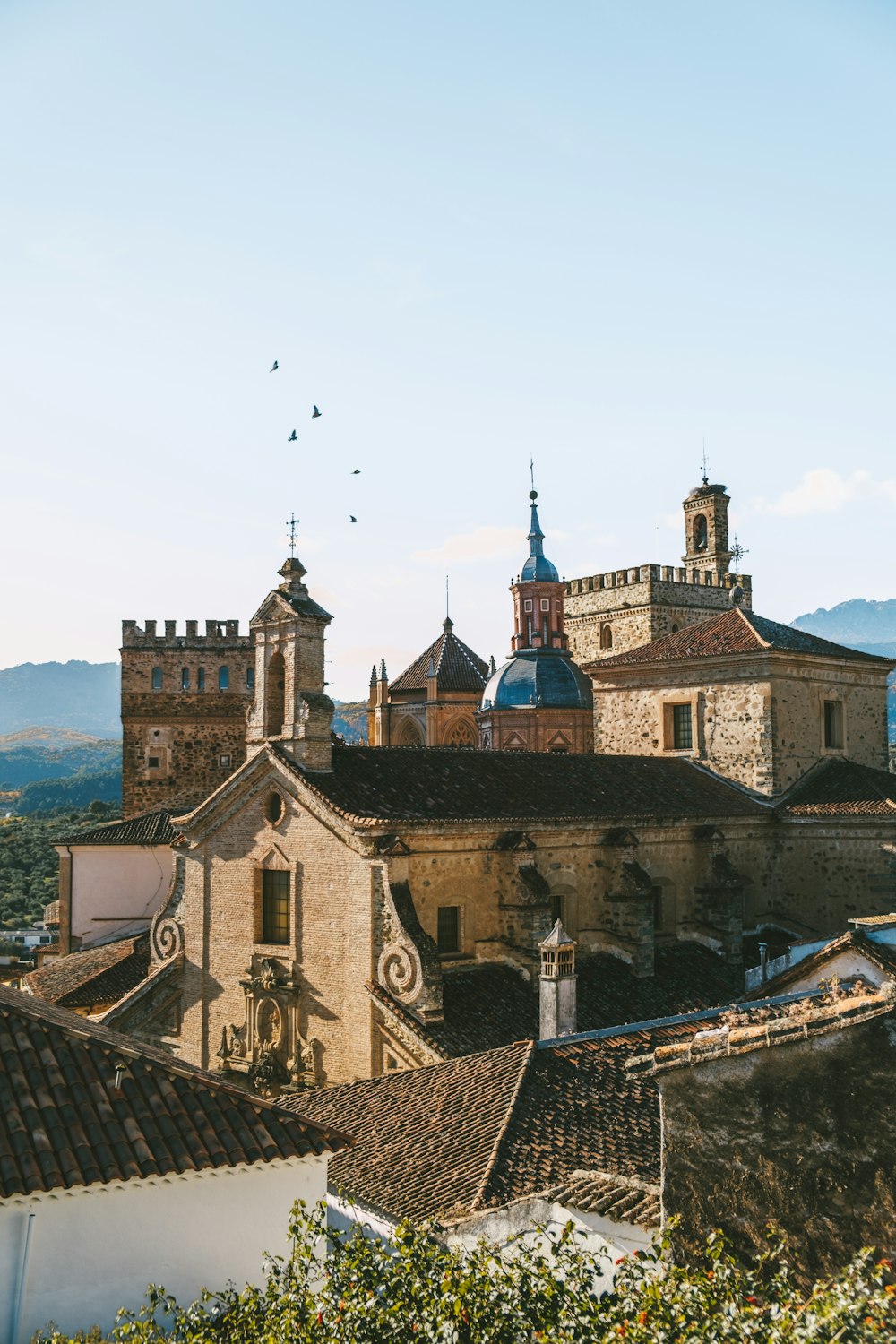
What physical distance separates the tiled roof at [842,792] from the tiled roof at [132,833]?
19.9 meters

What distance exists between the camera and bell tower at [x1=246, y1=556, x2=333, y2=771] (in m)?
26.7

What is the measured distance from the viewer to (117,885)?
41.6 meters

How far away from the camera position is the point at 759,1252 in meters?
10.3

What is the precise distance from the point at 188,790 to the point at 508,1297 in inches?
1849

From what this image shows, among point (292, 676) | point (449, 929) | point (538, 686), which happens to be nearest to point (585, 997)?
point (449, 929)

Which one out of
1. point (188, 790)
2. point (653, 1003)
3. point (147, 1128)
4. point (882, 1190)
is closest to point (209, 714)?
point (188, 790)

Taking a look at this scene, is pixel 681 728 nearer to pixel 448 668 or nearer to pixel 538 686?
pixel 538 686

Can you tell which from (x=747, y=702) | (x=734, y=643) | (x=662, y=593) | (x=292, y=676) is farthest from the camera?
(x=662, y=593)

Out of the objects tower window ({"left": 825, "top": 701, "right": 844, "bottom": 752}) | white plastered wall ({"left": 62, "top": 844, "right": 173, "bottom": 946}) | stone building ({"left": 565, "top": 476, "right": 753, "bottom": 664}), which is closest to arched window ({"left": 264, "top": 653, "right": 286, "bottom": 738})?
white plastered wall ({"left": 62, "top": 844, "right": 173, "bottom": 946})

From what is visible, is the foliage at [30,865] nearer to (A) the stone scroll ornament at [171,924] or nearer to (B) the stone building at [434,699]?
(B) the stone building at [434,699]

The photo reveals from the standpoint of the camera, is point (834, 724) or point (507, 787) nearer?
point (507, 787)

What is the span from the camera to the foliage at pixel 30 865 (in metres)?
71.1

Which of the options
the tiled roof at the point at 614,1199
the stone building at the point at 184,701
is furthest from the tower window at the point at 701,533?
the tiled roof at the point at 614,1199

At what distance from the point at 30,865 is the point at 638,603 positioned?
47.7m
